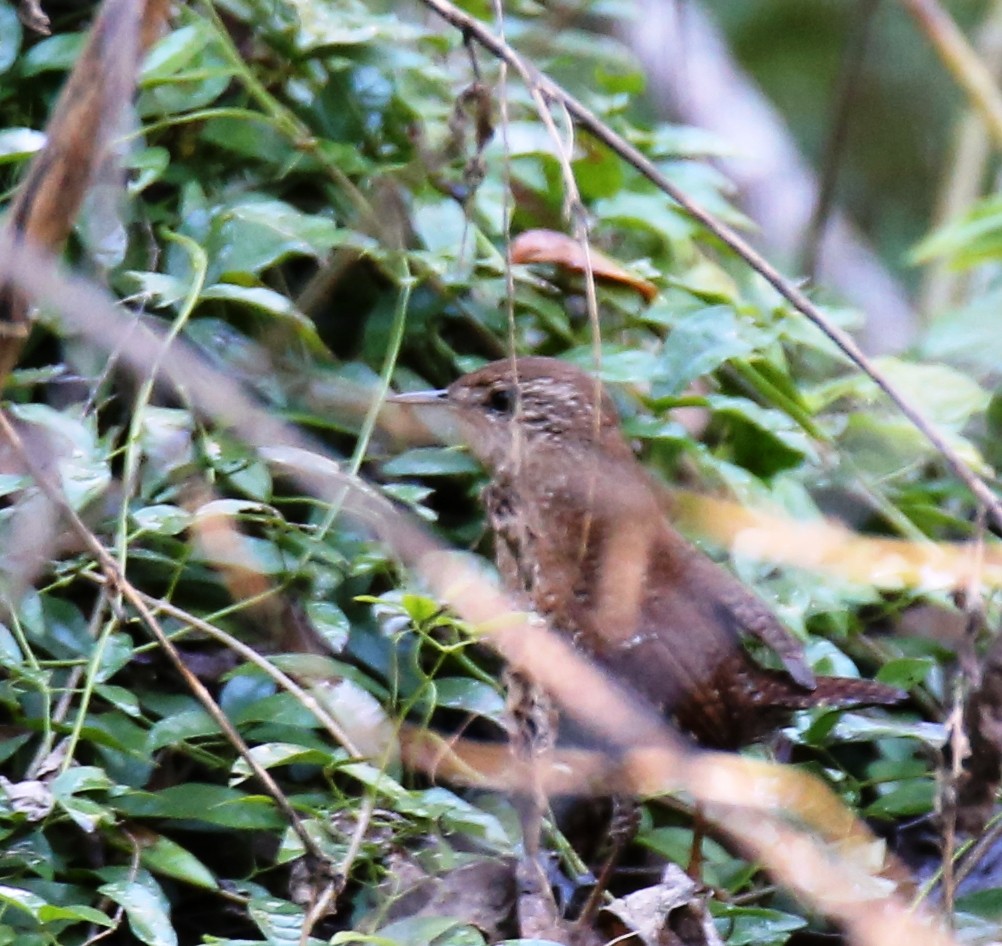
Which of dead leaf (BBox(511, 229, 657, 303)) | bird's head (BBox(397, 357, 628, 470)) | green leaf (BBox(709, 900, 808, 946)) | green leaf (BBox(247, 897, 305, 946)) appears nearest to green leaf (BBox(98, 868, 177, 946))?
green leaf (BBox(247, 897, 305, 946))

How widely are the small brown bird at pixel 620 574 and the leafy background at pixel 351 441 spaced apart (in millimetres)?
124

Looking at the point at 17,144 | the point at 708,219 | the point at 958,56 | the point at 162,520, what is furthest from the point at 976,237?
the point at 17,144

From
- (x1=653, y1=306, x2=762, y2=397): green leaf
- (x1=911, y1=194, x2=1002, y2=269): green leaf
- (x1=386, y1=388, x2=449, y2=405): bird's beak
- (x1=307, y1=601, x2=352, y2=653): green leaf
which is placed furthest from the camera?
(x1=653, y1=306, x2=762, y2=397): green leaf

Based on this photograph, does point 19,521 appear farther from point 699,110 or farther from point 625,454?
point 699,110

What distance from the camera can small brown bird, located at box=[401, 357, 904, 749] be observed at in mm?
2729

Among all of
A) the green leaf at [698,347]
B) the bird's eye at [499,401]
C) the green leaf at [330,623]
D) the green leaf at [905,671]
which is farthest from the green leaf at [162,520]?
the green leaf at [905,671]

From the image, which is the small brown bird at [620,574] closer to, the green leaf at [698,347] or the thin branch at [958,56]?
the green leaf at [698,347]

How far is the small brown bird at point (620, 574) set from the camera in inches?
107

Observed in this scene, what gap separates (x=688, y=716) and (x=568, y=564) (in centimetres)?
36

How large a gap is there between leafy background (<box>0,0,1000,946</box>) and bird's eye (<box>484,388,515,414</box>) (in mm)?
118

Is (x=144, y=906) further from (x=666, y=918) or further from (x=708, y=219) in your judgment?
(x=708, y=219)

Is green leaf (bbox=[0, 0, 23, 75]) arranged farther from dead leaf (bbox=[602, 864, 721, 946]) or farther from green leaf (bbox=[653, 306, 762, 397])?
dead leaf (bbox=[602, 864, 721, 946])

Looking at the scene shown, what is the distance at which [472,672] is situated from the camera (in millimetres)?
2750

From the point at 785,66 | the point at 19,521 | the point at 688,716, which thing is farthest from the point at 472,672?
the point at 785,66
